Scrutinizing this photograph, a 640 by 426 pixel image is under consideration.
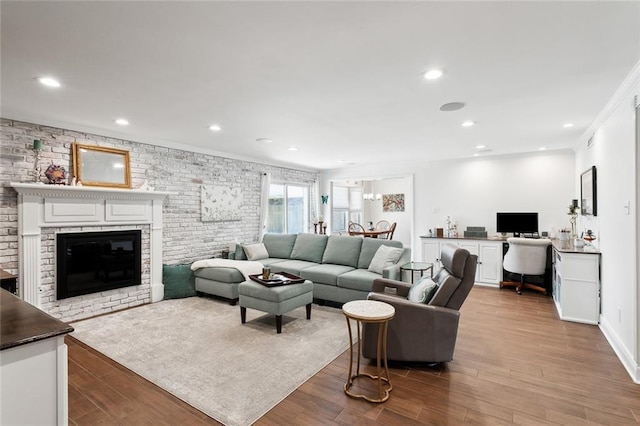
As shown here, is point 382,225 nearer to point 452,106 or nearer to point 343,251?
point 343,251

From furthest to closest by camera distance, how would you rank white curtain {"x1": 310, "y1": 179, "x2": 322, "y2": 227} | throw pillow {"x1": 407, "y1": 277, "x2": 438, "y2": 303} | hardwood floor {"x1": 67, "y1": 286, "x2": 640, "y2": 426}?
white curtain {"x1": 310, "y1": 179, "x2": 322, "y2": 227} < throw pillow {"x1": 407, "y1": 277, "x2": 438, "y2": 303} < hardwood floor {"x1": 67, "y1": 286, "x2": 640, "y2": 426}

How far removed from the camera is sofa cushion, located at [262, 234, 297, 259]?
5.85m

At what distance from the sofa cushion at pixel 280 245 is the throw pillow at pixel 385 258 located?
1.83 m

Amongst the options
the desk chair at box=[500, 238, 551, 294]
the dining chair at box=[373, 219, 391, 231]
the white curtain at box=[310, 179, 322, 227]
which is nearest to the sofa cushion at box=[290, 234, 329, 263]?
the white curtain at box=[310, 179, 322, 227]

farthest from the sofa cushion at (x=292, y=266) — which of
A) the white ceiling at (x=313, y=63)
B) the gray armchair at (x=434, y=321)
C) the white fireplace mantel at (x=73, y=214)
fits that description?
the gray armchair at (x=434, y=321)

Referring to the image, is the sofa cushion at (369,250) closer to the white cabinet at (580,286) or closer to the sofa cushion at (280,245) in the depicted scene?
the sofa cushion at (280,245)

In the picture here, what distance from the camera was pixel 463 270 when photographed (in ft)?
8.60

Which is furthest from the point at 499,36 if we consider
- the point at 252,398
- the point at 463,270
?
the point at 252,398

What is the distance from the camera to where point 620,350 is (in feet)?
9.51

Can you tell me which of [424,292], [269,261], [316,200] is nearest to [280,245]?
[269,261]

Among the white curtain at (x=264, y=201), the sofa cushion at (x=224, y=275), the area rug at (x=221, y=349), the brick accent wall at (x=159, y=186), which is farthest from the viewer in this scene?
the white curtain at (x=264, y=201)

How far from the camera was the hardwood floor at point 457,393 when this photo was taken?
2.08m

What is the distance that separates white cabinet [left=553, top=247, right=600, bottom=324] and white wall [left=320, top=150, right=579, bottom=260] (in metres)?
2.20

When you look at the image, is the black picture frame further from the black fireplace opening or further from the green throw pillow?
the black fireplace opening
